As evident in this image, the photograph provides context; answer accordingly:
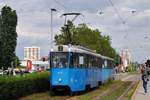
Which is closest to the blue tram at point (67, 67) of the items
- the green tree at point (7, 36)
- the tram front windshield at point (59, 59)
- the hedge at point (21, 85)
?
the tram front windshield at point (59, 59)

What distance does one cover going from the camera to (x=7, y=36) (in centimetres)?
8975

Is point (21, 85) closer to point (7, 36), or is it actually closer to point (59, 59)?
point (59, 59)

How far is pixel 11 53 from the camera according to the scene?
86.9 metres

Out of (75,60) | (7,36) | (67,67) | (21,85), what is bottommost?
(21,85)

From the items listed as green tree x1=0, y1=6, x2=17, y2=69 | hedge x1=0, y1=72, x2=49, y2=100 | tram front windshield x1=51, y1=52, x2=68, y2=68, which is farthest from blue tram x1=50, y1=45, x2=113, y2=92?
green tree x1=0, y1=6, x2=17, y2=69

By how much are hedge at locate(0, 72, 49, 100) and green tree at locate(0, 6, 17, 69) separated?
4743 centimetres

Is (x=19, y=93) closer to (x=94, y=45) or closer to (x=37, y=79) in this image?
(x=37, y=79)

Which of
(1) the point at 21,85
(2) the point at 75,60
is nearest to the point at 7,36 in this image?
(2) the point at 75,60

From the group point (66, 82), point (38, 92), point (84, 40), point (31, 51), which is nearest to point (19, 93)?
point (66, 82)

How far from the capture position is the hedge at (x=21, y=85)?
2598 centimetres

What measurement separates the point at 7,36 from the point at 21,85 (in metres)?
61.2

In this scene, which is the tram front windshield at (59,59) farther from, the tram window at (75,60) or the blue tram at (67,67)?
the tram window at (75,60)

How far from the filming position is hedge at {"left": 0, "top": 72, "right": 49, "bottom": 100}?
85.2 feet

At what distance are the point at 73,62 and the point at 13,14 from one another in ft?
201
